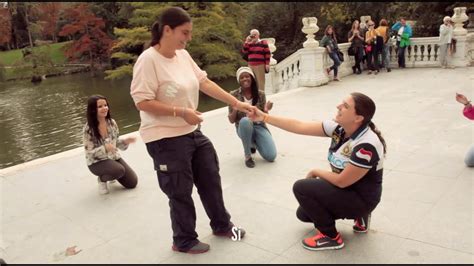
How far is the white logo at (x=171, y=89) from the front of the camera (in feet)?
8.99

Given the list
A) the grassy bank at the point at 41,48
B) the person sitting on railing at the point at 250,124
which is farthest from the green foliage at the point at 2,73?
the person sitting on railing at the point at 250,124

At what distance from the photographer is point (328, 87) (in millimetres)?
10922

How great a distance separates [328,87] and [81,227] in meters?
8.45

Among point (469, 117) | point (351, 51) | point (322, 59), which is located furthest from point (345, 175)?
Answer: point (351, 51)

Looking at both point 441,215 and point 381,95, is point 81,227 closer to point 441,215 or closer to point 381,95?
point 441,215

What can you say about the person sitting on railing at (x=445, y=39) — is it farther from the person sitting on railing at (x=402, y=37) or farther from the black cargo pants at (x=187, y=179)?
the black cargo pants at (x=187, y=179)

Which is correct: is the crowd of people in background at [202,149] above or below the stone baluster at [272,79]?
above

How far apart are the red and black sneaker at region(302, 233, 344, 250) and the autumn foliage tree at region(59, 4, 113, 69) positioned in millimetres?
33444

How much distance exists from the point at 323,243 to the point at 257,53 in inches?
299

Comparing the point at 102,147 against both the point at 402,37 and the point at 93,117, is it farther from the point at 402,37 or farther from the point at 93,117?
the point at 402,37

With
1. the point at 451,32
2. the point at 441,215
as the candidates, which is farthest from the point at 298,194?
the point at 451,32

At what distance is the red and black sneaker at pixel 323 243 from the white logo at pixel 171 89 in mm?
1435

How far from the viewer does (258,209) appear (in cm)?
374

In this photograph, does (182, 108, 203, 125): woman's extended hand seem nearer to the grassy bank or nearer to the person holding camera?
the person holding camera
